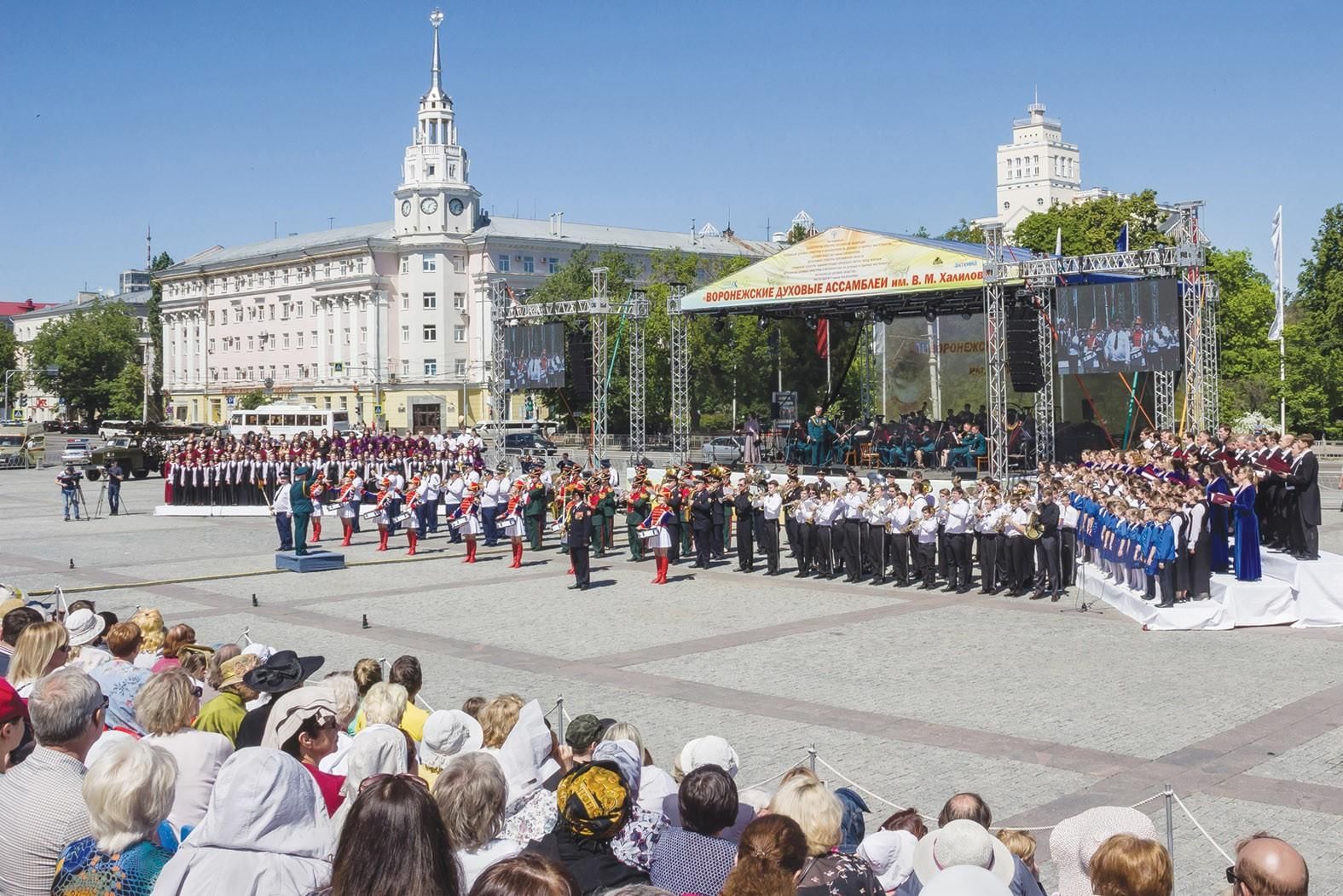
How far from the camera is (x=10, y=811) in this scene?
13.4ft

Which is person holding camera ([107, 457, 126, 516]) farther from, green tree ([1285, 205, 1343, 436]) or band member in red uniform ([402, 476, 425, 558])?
green tree ([1285, 205, 1343, 436])

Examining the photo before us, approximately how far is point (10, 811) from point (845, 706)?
7896 mm

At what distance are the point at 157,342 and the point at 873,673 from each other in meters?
111

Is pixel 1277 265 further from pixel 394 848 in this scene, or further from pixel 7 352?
pixel 7 352

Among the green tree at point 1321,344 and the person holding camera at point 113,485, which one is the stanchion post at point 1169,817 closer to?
the person holding camera at point 113,485

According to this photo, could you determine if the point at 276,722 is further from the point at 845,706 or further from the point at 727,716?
the point at 845,706

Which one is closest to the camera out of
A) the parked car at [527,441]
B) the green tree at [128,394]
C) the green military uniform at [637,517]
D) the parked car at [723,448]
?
the green military uniform at [637,517]

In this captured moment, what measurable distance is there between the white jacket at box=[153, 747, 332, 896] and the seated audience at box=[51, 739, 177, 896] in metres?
0.29

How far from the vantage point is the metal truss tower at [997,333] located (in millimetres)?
25797

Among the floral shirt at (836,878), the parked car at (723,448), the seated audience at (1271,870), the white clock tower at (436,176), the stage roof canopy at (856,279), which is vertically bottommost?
the floral shirt at (836,878)

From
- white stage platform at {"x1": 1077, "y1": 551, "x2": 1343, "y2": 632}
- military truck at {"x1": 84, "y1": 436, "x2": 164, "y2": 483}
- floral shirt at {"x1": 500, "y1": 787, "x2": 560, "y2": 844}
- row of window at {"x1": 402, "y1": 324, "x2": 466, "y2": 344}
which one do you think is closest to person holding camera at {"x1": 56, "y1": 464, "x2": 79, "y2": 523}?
military truck at {"x1": 84, "y1": 436, "x2": 164, "y2": 483}

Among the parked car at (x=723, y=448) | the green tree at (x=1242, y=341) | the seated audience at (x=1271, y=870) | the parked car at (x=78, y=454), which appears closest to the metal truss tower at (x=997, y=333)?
the parked car at (x=723, y=448)

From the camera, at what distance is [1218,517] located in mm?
15938

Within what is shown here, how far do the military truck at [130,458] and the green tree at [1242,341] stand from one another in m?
45.0
